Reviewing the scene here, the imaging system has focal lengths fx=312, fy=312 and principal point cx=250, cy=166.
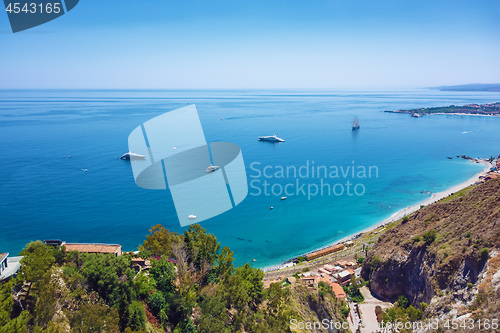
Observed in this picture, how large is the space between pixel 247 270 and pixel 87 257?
29.9 ft

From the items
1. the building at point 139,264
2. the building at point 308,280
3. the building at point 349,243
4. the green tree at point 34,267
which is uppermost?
the green tree at point 34,267

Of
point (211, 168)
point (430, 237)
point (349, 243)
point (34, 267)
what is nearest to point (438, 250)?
point (430, 237)

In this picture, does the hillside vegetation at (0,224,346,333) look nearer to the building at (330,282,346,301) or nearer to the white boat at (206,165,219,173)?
the building at (330,282,346,301)

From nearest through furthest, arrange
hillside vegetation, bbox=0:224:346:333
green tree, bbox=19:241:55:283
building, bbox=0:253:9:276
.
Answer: hillside vegetation, bbox=0:224:346:333, green tree, bbox=19:241:55:283, building, bbox=0:253:9:276

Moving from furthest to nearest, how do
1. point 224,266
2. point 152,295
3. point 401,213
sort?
1. point 401,213
2. point 224,266
3. point 152,295

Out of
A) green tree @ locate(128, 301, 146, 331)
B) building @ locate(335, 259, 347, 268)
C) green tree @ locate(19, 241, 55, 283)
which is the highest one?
green tree @ locate(19, 241, 55, 283)

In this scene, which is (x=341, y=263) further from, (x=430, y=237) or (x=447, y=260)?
(x=447, y=260)

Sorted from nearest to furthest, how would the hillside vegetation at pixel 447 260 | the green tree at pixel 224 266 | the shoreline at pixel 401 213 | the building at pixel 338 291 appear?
the hillside vegetation at pixel 447 260, the green tree at pixel 224 266, the building at pixel 338 291, the shoreline at pixel 401 213

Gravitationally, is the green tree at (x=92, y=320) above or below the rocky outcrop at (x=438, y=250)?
above

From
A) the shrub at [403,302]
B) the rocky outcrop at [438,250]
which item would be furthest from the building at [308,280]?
the shrub at [403,302]

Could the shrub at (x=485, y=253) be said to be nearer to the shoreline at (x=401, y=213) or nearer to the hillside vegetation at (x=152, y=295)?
the hillside vegetation at (x=152, y=295)

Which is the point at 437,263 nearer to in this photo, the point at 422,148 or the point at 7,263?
the point at 7,263

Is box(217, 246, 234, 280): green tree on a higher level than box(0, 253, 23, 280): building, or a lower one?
lower

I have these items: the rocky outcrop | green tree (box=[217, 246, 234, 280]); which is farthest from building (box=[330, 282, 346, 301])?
green tree (box=[217, 246, 234, 280])
